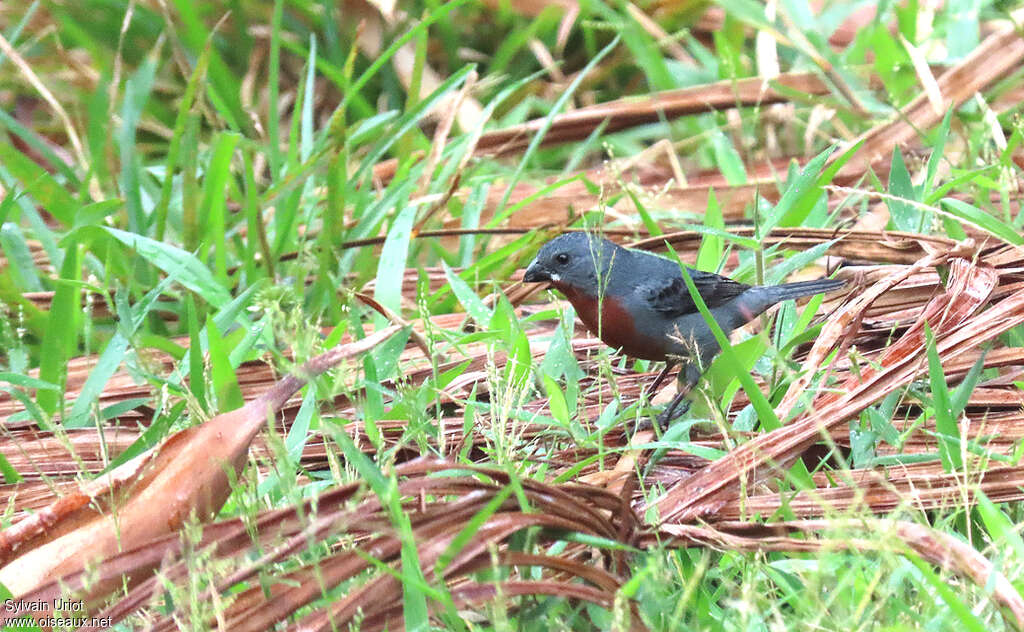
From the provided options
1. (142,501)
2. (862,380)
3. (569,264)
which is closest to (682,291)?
(569,264)

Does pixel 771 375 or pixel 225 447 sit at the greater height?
pixel 225 447

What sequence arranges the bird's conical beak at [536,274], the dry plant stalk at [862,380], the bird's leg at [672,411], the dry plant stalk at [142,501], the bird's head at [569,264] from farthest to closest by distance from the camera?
the bird's conical beak at [536,274] < the bird's head at [569,264] < the bird's leg at [672,411] < the dry plant stalk at [862,380] < the dry plant stalk at [142,501]

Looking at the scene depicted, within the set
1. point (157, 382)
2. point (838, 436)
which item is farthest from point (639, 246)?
point (157, 382)

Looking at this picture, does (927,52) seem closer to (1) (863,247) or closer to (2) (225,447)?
(1) (863,247)

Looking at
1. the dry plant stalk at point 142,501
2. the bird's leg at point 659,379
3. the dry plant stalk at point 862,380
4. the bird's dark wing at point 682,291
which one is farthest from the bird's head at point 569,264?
the dry plant stalk at point 142,501

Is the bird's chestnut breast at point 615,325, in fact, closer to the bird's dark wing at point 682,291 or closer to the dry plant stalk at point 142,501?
the bird's dark wing at point 682,291

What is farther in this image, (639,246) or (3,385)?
(639,246)

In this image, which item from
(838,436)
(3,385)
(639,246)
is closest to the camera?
(838,436)
